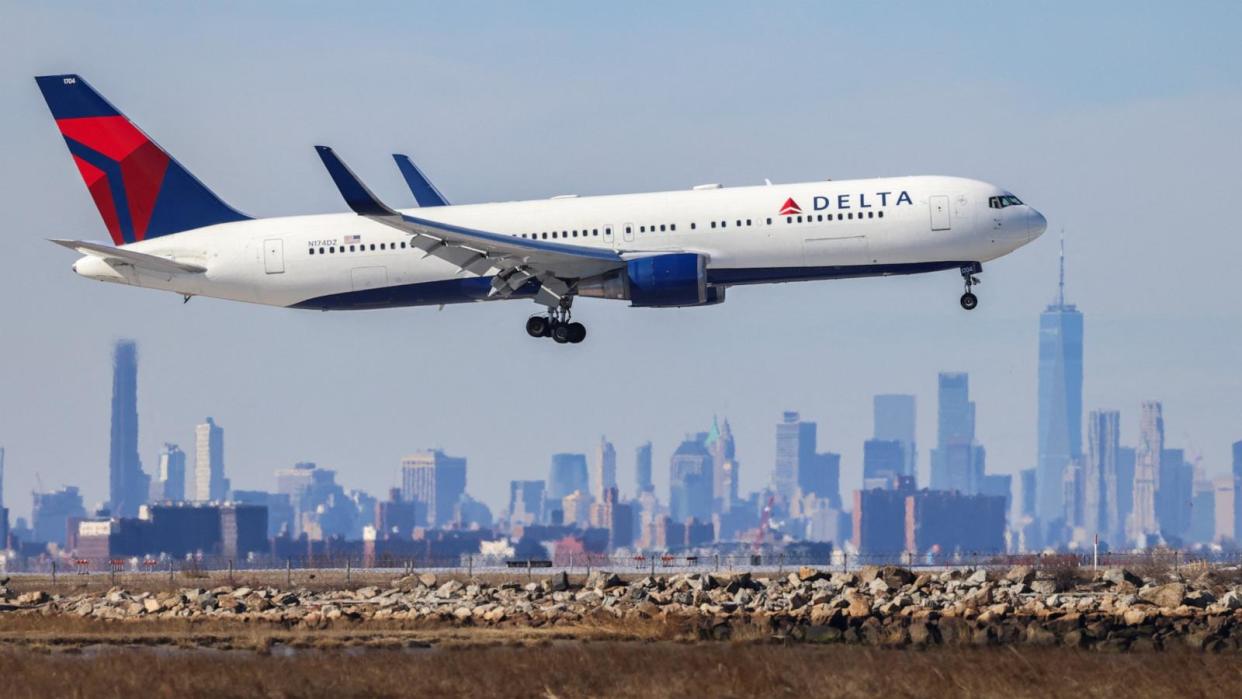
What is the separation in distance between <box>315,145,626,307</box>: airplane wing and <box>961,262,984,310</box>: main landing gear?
34.4 feet

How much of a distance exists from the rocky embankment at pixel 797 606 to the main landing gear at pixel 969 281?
403 inches

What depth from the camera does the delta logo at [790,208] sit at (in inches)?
2453

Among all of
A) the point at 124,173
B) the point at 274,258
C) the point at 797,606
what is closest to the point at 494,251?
the point at 274,258

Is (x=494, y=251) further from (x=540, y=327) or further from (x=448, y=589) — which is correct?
(x=448, y=589)

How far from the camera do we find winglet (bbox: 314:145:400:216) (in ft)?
197

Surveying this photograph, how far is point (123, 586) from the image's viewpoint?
212ft

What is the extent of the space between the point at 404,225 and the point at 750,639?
20.7 metres

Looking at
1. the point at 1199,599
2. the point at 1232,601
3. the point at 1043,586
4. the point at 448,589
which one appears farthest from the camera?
the point at 448,589

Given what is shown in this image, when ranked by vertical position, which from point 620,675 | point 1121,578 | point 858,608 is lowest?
point 620,675

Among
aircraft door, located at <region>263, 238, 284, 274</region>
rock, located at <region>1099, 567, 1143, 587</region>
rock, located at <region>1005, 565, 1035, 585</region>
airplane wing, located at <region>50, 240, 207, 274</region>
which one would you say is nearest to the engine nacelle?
aircraft door, located at <region>263, 238, 284, 274</region>

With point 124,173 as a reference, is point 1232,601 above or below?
below

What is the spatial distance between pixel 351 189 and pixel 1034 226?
67.0ft

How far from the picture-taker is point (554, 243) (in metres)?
64.3

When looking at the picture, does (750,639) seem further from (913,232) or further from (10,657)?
(913,232)
